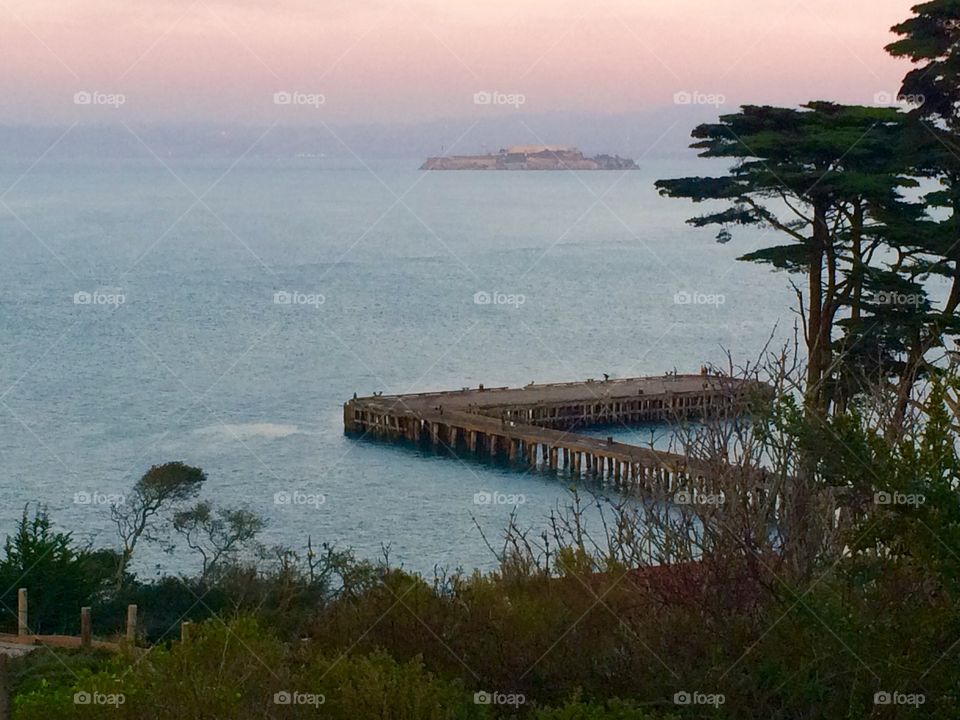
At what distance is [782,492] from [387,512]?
Answer: 26486 mm

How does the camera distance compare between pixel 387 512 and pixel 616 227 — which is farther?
pixel 616 227

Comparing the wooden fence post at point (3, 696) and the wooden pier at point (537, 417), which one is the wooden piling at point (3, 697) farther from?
the wooden pier at point (537, 417)

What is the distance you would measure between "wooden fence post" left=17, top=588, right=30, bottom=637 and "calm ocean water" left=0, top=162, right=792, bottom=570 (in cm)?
1047

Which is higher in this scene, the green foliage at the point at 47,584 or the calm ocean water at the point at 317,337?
the calm ocean water at the point at 317,337

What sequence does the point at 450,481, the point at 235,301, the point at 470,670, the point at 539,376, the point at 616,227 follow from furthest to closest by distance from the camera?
the point at 616,227 < the point at 235,301 < the point at 539,376 < the point at 450,481 < the point at 470,670

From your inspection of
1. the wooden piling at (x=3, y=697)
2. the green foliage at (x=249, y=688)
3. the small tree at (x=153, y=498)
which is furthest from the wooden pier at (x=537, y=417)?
the green foliage at (x=249, y=688)

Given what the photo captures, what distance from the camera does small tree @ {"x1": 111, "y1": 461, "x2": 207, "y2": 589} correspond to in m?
33.4

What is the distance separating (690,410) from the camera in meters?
49.3

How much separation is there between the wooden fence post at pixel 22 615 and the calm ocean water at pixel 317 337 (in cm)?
1047

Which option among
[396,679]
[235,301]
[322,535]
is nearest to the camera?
[396,679]

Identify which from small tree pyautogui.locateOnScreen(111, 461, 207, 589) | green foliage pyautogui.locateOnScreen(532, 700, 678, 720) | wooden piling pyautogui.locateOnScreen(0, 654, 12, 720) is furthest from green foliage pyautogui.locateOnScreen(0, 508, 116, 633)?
green foliage pyautogui.locateOnScreen(532, 700, 678, 720)

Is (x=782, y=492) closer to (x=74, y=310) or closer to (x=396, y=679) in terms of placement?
(x=396, y=679)

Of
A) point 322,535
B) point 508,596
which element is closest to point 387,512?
point 322,535

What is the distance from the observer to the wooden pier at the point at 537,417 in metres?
Result: 41.2
